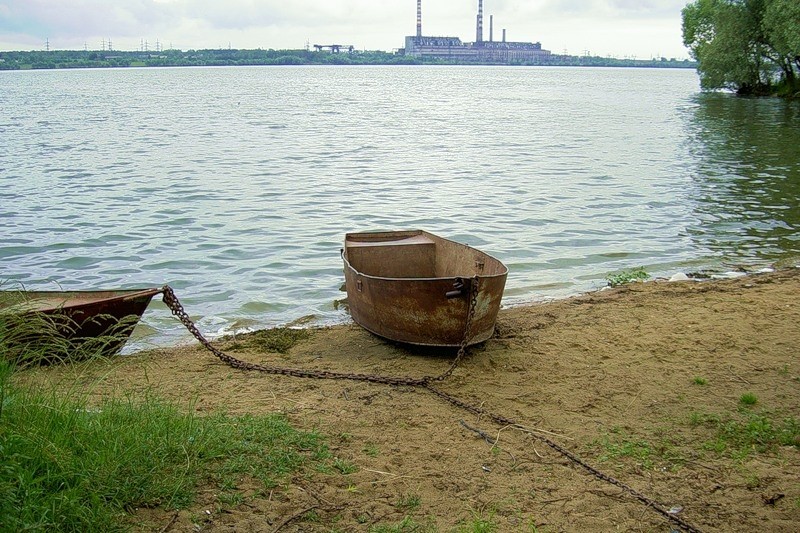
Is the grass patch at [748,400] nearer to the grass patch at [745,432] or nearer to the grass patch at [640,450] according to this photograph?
the grass patch at [745,432]

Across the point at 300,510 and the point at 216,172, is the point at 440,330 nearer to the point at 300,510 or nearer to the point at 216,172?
the point at 300,510

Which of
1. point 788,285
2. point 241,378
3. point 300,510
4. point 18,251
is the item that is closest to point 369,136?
point 18,251

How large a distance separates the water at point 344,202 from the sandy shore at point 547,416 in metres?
2.36

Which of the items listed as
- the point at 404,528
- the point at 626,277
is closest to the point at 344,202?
the point at 626,277

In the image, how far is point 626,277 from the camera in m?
10.9

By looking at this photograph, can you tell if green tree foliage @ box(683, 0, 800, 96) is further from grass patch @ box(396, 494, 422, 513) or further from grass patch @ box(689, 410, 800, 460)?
grass patch @ box(396, 494, 422, 513)

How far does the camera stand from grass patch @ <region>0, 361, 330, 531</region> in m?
3.78

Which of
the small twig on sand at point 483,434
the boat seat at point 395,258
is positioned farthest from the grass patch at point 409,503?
the boat seat at point 395,258

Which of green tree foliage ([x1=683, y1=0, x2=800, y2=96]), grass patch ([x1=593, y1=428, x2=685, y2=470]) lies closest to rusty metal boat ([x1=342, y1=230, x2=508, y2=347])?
grass patch ([x1=593, y1=428, x2=685, y2=470])

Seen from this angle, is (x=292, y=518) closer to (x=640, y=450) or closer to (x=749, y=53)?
(x=640, y=450)

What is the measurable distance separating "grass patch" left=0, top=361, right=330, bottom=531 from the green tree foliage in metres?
45.0

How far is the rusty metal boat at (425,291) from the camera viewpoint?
279 inches

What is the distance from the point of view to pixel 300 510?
4383 mm

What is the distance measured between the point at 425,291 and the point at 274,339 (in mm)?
2081
